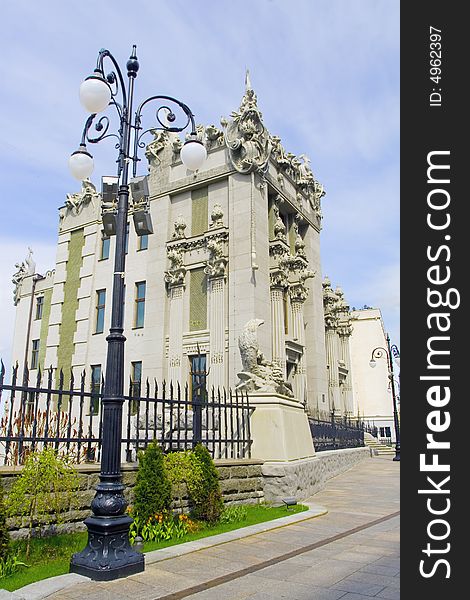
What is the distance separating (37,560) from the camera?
6352mm

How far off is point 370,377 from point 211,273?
3134cm

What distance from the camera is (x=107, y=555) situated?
5.82m

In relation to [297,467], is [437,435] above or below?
above

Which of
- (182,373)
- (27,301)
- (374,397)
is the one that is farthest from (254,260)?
(374,397)

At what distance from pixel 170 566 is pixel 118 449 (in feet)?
5.30

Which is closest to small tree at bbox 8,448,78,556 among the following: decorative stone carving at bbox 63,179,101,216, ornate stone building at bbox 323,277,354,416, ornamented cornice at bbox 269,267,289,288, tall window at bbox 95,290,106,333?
ornamented cornice at bbox 269,267,289,288

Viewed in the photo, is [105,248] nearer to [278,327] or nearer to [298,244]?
[298,244]

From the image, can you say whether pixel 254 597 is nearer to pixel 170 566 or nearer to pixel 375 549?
pixel 170 566

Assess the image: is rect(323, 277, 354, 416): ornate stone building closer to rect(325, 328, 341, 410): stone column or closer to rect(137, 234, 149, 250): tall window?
rect(325, 328, 341, 410): stone column

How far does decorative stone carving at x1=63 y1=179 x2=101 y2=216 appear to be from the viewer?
107 feet

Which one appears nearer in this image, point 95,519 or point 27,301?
point 95,519

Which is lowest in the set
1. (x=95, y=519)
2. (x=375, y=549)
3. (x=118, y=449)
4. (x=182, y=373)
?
(x=375, y=549)

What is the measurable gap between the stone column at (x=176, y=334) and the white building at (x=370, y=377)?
2738 cm

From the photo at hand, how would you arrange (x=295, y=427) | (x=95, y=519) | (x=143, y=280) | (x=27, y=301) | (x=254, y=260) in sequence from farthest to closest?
1. (x=27, y=301)
2. (x=143, y=280)
3. (x=254, y=260)
4. (x=295, y=427)
5. (x=95, y=519)
